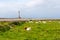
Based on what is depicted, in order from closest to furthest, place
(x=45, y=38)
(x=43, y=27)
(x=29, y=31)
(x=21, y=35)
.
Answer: (x=45, y=38)
(x=21, y=35)
(x=29, y=31)
(x=43, y=27)

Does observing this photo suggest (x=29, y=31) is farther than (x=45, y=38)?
Yes

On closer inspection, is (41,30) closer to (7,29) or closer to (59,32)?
(59,32)

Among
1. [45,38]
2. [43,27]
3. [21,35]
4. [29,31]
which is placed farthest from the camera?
[43,27]

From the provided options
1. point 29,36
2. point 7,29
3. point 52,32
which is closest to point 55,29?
point 52,32

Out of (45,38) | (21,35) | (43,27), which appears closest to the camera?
(45,38)

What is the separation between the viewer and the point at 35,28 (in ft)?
68.2

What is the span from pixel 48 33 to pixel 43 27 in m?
2.32

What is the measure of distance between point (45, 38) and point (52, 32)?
2.23m

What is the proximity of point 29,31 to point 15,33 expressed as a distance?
5.03 feet

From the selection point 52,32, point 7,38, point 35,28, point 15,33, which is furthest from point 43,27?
point 7,38

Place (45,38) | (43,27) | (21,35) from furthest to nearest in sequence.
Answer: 1. (43,27)
2. (21,35)
3. (45,38)

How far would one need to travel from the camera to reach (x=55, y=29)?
20047 millimetres

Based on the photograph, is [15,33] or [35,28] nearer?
[15,33]

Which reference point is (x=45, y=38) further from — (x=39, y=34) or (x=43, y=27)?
(x=43, y=27)
